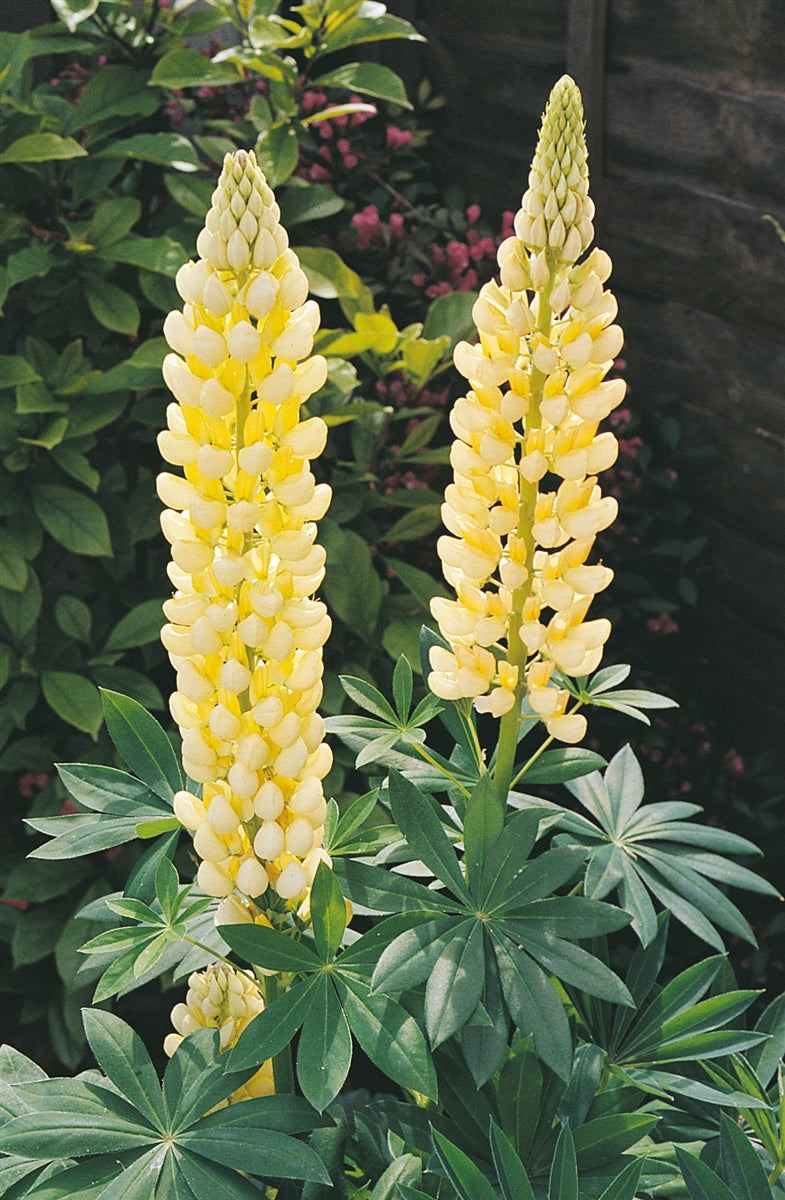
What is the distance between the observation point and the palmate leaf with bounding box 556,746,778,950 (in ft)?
3.28

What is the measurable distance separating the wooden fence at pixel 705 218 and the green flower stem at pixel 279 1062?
181cm

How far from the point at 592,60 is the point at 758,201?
540 millimetres

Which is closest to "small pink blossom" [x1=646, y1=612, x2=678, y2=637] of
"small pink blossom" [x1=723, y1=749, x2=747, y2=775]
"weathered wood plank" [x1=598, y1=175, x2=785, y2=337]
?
"small pink blossom" [x1=723, y1=749, x2=747, y2=775]

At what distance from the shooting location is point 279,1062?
86 cm

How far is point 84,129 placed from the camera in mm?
2070

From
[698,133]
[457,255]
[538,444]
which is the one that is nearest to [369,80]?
[457,255]

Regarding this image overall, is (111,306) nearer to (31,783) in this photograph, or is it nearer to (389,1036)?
(31,783)

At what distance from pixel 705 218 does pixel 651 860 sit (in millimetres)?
1700

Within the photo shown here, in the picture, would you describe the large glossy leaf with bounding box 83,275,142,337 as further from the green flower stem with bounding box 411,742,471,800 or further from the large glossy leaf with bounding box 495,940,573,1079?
the large glossy leaf with bounding box 495,940,573,1079

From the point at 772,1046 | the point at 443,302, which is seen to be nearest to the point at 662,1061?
the point at 772,1046

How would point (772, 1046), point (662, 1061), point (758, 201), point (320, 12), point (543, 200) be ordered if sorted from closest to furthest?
point (543, 200), point (662, 1061), point (772, 1046), point (320, 12), point (758, 201)

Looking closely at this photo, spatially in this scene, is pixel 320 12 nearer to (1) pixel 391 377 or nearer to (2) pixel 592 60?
(1) pixel 391 377

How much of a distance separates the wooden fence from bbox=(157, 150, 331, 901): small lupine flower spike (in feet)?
5.63

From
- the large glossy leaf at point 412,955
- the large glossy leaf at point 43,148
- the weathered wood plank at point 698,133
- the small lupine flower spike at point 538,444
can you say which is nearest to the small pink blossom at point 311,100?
the large glossy leaf at point 43,148
